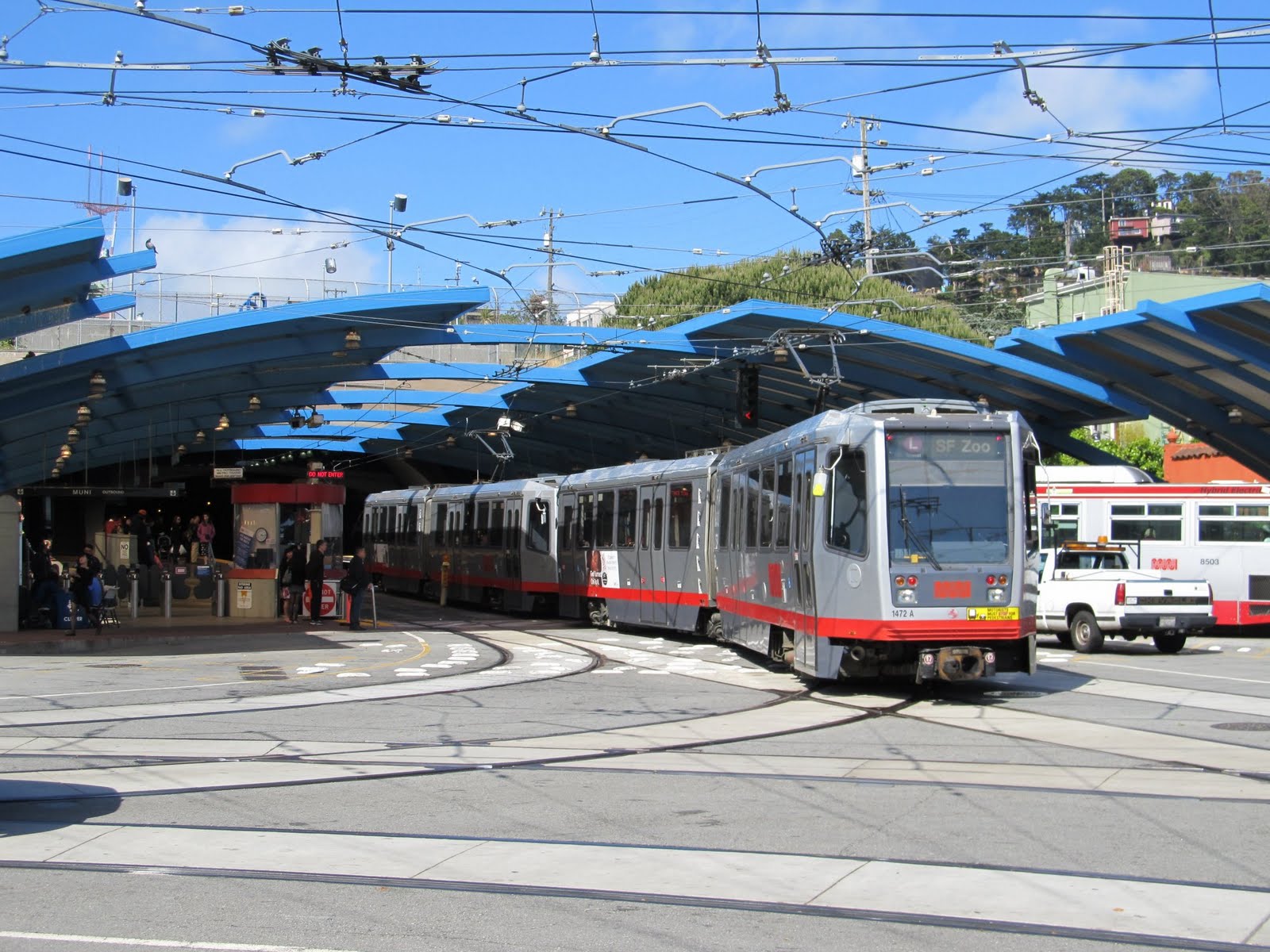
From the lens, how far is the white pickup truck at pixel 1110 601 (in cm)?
2289

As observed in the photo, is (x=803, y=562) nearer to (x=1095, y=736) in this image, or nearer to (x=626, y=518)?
(x=1095, y=736)

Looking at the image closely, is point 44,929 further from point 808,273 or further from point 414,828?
point 808,273

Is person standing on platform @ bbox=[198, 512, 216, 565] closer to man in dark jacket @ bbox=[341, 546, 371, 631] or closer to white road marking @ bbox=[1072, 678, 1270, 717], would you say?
man in dark jacket @ bbox=[341, 546, 371, 631]

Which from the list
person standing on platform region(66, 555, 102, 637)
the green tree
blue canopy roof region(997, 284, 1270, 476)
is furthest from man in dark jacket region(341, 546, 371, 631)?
the green tree

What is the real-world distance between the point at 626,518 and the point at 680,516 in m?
2.85

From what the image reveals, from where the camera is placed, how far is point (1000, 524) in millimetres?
15398

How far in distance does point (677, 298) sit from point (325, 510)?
36605 mm

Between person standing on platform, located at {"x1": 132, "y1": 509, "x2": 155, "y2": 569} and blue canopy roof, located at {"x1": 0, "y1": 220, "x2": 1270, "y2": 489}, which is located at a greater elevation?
blue canopy roof, located at {"x1": 0, "y1": 220, "x2": 1270, "y2": 489}

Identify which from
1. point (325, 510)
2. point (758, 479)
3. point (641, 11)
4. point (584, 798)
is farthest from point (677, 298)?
point (584, 798)

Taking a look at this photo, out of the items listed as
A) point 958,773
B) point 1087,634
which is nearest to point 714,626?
point 1087,634

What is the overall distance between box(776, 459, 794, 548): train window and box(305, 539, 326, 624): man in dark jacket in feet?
44.4

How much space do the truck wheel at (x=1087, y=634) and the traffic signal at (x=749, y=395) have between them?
7.79m

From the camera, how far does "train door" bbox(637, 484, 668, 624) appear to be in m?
25.4

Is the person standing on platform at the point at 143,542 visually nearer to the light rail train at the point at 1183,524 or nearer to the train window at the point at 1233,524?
the light rail train at the point at 1183,524
